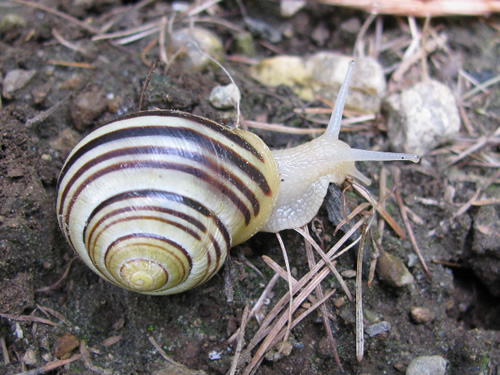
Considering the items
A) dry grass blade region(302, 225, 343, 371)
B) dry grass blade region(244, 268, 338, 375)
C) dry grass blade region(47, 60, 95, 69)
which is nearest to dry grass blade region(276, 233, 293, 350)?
dry grass blade region(244, 268, 338, 375)

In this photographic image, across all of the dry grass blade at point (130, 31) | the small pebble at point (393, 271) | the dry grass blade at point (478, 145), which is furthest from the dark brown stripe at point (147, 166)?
the dry grass blade at point (478, 145)

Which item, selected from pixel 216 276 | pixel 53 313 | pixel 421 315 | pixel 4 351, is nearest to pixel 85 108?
pixel 53 313

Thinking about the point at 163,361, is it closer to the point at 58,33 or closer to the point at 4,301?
the point at 4,301

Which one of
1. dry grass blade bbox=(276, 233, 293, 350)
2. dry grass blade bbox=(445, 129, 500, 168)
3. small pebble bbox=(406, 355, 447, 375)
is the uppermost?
dry grass blade bbox=(445, 129, 500, 168)

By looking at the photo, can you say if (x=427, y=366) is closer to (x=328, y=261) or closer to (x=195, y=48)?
(x=328, y=261)

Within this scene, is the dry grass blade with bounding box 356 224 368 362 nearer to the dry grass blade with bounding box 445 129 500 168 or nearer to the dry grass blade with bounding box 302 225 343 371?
the dry grass blade with bounding box 302 225 343 371

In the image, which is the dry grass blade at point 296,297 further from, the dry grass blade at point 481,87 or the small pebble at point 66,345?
the dry grass blade at point 481,87
